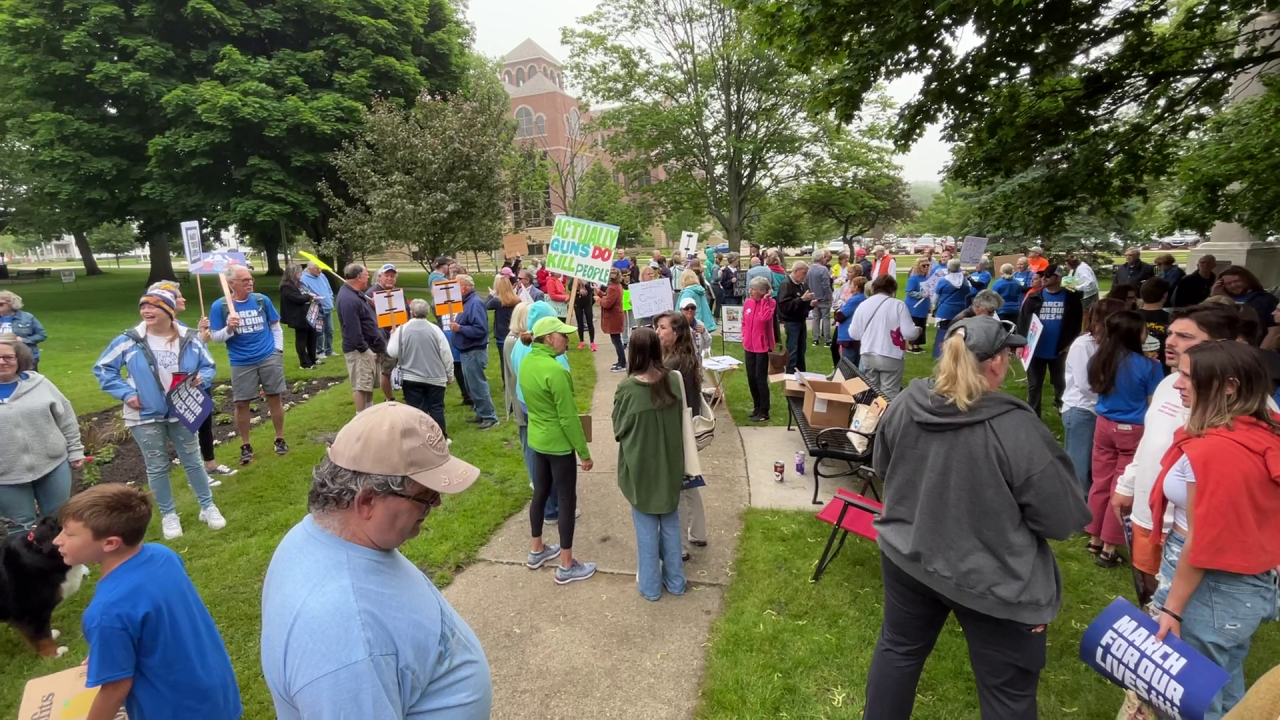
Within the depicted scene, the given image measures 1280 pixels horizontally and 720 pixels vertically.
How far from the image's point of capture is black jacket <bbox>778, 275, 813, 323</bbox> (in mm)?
8633

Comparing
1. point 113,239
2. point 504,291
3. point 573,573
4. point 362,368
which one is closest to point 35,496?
point 362,368

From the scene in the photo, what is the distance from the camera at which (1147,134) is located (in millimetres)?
7418

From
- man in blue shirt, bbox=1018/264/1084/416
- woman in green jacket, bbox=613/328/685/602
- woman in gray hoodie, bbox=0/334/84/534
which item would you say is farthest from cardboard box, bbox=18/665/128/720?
man in blue shirt, bbox=1018/264/1084/416

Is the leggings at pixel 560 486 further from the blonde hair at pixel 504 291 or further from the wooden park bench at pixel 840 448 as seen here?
the blonde hair at pixel 504 291

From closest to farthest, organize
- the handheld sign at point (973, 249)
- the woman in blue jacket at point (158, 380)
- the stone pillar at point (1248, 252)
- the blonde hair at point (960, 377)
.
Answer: the blonde hair at point (960, 377) → the woman in blue jacket at point (158, 380) → the handheld sign at point (973, 249) → the stone pillar at point (1248, 252)

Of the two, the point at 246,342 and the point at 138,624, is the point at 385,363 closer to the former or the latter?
the point at 246,342

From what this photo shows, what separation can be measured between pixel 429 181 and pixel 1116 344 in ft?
50.1

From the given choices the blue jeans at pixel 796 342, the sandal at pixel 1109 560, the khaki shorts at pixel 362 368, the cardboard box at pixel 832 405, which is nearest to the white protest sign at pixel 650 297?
the blue jeans at pixel 796 342

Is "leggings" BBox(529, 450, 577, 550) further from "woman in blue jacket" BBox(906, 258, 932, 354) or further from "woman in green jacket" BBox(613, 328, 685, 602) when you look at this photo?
"woman in blue jacket" BBox(906, 258, 932, 354)

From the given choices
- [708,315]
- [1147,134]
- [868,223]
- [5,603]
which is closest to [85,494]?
[5,603]

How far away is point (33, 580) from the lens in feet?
12.0

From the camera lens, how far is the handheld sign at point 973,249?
44.6 ft

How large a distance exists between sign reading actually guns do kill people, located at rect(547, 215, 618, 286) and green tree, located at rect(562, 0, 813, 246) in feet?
65.1

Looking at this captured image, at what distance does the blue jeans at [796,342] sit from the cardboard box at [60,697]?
26.7 feet
